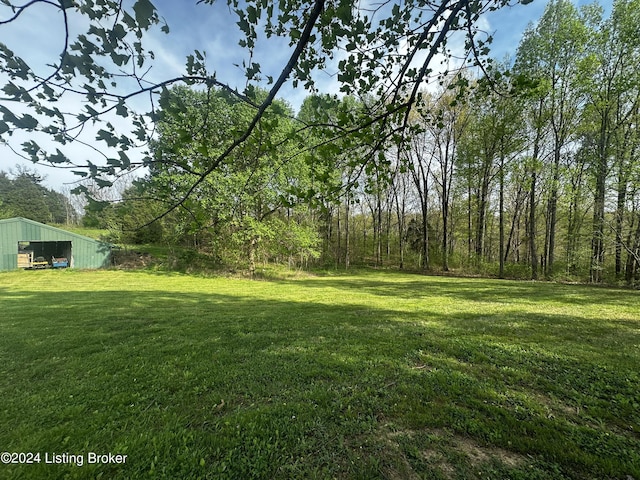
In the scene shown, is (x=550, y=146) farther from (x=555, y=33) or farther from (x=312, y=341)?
(x=312, y=341)

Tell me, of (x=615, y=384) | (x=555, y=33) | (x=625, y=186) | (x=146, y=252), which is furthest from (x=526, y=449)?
(x=146, y=252)

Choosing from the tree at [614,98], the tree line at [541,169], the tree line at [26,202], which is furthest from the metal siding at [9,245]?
the tree at [614,98]

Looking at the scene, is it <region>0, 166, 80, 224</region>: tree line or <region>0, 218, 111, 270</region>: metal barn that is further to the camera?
<region>0, 166, 80, 224</region>: tree line

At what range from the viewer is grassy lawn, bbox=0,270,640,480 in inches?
84.7

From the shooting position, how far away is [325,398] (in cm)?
303

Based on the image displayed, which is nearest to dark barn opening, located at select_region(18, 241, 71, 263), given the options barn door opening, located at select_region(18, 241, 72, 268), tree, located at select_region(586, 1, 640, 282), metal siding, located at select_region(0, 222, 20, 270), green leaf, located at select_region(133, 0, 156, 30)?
barn door opening, located at select_region(18, 241, 72, 268)

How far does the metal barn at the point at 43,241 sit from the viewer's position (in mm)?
17734

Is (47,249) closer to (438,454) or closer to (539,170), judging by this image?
(438,454)

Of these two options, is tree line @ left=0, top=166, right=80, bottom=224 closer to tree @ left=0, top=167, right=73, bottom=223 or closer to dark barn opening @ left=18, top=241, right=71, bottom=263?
tree @ left=0, top=167, right=73, bottom=223

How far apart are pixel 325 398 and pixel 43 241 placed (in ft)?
87.0

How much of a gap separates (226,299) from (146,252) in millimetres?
19376

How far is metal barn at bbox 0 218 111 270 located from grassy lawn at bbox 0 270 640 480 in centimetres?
1768

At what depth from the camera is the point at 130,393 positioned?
3.16m

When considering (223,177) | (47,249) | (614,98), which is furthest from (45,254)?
(614,98)
